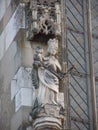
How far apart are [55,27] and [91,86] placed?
3.99 feet

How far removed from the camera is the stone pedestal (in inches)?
451

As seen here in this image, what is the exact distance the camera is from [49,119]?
11.5m

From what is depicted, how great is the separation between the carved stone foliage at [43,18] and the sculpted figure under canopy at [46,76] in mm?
396

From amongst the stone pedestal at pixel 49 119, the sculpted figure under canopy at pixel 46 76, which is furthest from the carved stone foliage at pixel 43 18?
the stone pedestal at pixel 49 119

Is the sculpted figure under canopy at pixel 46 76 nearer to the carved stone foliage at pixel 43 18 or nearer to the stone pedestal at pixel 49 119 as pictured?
the stone pedestal at pixel 49 119

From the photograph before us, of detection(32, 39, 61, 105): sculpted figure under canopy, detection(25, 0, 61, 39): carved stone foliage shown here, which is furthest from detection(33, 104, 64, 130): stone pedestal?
detection(25, 0, 61, 39): carved stone foliage

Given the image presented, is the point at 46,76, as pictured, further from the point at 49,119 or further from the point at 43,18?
the point at 43,18

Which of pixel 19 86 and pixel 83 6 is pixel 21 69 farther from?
pixel 83 6

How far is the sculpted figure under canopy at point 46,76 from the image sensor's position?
11.7m

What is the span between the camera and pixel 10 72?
41.4ft

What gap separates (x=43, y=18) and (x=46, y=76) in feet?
3.72

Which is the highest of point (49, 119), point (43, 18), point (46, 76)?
point (43, 18)

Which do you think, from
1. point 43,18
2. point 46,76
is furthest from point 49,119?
point 43,18

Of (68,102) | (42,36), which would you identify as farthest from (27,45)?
(68,102)
